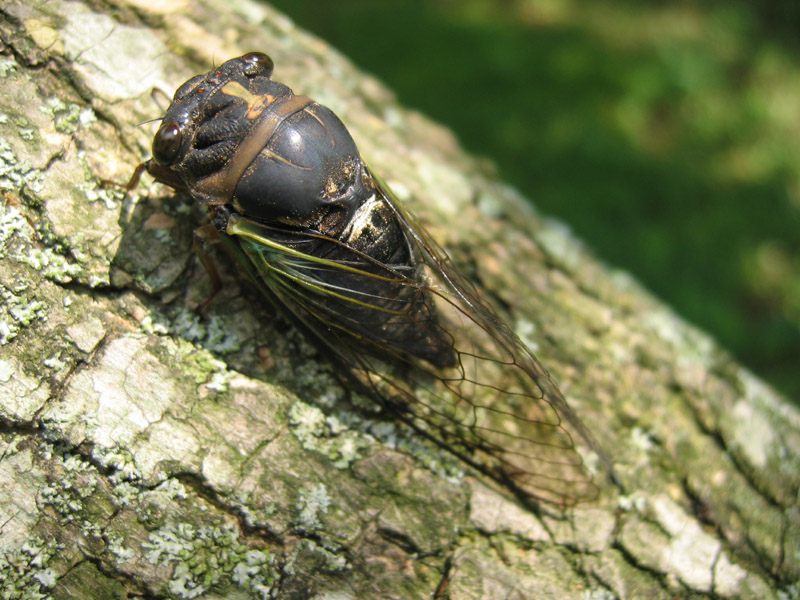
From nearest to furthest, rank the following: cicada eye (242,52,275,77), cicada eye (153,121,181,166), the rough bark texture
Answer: the rough bark texture
cicada eye (153,121,181,166)
cicada eye (242,52,275,77)

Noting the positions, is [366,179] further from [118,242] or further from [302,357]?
[118,242]

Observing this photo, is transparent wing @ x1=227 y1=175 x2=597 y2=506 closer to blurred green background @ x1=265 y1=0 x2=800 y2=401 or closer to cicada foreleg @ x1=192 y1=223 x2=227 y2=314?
cicada foreleg @ x1=192 y1=223 x2=227 y2=314

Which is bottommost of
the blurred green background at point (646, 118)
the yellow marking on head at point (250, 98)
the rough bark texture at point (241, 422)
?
the rough bark texture at point (241, 422)

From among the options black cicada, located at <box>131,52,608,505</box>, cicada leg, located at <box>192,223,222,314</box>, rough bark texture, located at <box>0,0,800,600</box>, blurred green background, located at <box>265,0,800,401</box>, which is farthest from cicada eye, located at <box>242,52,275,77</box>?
blurred green background, located at <box>265,0,800,401</box>

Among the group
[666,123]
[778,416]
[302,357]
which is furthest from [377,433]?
[666,123]

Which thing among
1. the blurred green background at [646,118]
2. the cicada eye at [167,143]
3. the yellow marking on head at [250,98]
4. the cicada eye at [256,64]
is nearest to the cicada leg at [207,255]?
the cicada eye at [167,143]

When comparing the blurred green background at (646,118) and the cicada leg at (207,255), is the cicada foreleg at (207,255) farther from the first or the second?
the blurred green background at (646,118)
